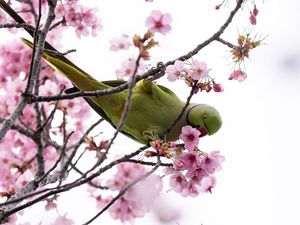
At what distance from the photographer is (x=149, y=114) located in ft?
13.0

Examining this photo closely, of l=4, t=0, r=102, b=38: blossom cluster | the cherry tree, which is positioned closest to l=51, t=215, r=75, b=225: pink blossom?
the cherry tree

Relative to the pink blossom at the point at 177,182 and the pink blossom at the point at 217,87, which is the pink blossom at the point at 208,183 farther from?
the pink blossom at the point at 217,87

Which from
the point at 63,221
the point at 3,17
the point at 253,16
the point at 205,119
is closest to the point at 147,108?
the point at 205,119

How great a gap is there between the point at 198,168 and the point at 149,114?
74 cm

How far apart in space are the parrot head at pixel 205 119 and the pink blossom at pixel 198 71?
72 centimetres

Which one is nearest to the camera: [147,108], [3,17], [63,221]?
[147,108]

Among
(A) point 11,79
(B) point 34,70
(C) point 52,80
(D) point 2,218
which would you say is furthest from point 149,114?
(A) point 11,79

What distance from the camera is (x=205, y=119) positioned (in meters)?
3.81

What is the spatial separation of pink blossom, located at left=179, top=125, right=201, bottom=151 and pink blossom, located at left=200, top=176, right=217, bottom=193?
0.29 m

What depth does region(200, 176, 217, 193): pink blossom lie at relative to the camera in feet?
11.6

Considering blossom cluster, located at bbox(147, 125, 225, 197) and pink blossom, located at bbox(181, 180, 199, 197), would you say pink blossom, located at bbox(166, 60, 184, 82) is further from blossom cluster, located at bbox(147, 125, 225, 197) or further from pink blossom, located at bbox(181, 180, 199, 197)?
pink blossom, located at bbox(181, 180, 199, 197)

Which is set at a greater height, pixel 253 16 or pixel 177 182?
pixel 253 16

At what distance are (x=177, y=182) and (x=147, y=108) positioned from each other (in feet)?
2.51

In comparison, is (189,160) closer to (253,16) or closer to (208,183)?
(208,183)
